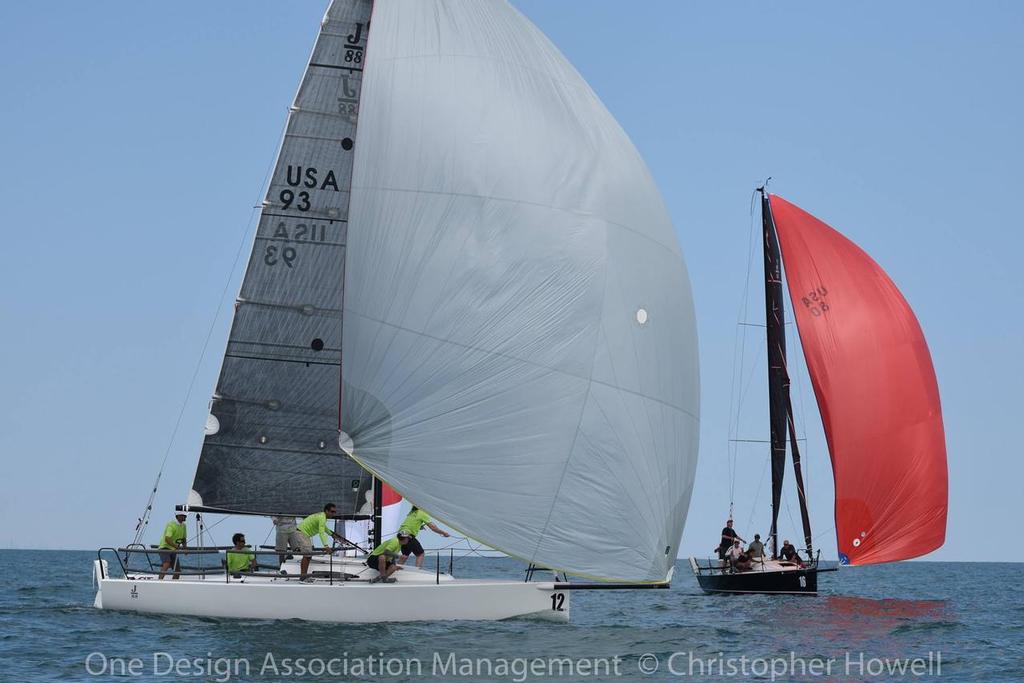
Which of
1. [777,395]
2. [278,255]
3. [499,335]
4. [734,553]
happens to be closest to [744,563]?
[734,553]

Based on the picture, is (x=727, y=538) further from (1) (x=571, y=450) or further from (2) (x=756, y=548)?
(1) (x=571, y=450)

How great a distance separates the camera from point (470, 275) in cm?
2089

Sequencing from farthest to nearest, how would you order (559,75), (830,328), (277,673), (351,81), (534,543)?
(830,328) < (351,81) < (559,75) < (534,543) < (277,673)

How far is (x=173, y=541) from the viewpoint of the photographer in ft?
76.4

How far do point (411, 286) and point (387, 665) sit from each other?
5.60 metres

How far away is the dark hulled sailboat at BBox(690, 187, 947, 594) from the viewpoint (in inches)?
1422

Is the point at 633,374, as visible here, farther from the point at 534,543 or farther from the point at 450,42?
the point at 450,42

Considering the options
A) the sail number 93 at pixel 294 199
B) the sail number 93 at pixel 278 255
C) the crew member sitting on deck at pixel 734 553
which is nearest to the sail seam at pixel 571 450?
the sail number 93 at pixel 278 255

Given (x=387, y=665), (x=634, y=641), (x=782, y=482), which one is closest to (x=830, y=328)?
(x=782, y=482)

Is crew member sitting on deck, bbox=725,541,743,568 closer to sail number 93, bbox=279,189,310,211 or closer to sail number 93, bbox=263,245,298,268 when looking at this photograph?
sail number 93, bbox=263,245,298,268

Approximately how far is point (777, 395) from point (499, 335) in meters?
19.0

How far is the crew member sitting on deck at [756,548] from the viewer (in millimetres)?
37125

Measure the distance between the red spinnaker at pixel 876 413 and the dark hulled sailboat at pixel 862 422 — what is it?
25 millimetres

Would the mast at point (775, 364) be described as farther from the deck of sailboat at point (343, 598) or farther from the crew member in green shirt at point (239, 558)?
the crew member in green shirt at point (239, 558)
